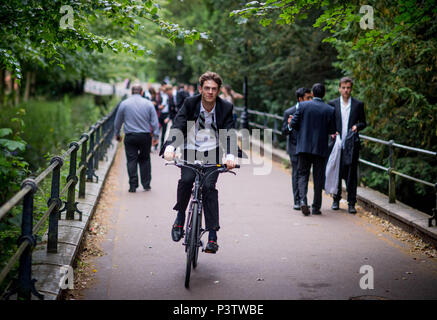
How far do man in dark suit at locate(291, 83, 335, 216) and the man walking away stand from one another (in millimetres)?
3183

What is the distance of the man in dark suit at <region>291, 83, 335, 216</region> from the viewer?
931 cm

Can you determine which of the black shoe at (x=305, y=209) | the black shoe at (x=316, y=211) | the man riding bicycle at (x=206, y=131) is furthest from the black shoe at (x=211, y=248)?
the black shoe at (x=316, y=211)

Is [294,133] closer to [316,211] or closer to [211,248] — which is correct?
[316,211]

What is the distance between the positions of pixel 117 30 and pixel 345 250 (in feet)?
61.4

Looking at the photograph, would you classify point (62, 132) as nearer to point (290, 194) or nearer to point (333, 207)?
point (290, 194)

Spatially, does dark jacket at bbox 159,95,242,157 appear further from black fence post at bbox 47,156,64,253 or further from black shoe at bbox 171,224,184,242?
black fence post at bbox 47,156,64,253

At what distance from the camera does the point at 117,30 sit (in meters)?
23.8

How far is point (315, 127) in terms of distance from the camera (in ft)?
30.6

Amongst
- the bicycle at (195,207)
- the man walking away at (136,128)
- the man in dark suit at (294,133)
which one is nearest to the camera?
the bicycle at (195,207)

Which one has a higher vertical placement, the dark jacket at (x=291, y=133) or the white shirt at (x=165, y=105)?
the white shirt at (x=165, y=105)

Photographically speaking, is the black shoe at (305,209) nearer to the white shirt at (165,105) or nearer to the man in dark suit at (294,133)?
the man in dark suit at (294,133)

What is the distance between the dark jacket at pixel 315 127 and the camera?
366 inches

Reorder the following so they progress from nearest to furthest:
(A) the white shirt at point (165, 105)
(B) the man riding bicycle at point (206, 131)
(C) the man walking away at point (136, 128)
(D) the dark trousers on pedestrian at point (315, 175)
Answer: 1. (B) the man riding bicycle at point (206, 131)
2. (D) the dark trousers on pedestrian at point (315, 175)
3. (C) the man walking away at point (136, 128)
4. (A) the white shirt at point (165, 105)
